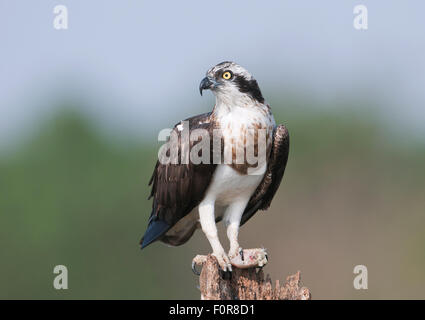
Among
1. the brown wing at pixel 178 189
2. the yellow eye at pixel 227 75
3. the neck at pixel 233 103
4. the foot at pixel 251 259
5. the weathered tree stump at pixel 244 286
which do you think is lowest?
the weathered tree stump at pixel 244 286

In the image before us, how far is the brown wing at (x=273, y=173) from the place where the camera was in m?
8.02

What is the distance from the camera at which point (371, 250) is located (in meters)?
19.2

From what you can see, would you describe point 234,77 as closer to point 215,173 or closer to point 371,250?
point 215,173

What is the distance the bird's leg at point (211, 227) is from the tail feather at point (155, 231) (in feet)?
1.48

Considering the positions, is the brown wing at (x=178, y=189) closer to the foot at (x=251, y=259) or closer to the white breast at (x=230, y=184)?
the white breast at (x=230, y=184)

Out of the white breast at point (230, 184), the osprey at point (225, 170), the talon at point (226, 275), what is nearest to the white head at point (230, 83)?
the osprey at point (225, 170)

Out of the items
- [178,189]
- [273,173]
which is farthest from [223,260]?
[273,173]

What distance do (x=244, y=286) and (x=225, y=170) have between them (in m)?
1.29

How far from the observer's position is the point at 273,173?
8227mm

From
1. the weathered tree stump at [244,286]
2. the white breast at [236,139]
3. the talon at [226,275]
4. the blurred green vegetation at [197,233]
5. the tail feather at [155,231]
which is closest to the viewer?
the weathered tree stump at [244,286]

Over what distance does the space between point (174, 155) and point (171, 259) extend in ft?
42.9

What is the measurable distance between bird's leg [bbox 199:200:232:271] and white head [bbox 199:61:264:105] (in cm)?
123

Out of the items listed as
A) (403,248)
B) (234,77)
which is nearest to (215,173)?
(234,77)

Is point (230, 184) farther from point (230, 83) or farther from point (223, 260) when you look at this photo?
point (230, 83)
